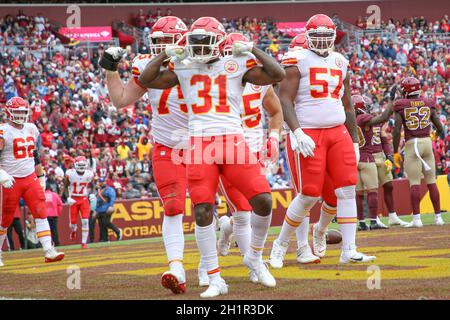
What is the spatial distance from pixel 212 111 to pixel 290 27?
95.1ft

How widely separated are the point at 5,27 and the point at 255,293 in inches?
972

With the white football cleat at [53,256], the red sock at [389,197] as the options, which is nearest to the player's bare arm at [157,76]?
the white football cleat at [53,256]

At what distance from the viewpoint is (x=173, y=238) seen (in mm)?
7367

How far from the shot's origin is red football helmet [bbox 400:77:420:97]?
14.1 meters

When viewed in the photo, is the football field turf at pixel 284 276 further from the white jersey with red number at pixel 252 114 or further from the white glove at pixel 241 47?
the white glove at pixel 241 47

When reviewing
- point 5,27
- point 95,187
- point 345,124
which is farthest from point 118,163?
point 345,124

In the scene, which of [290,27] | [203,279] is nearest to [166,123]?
[203,279]

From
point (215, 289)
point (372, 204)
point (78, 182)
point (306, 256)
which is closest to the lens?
point (215, 289)

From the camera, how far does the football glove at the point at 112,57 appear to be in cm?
739

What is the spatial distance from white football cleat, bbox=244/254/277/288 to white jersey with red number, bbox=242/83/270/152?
1.73 metres

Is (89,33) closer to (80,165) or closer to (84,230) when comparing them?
(80,165)

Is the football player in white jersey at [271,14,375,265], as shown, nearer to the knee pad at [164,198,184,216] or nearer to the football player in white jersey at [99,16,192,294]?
the football player in white jersey at [99,16,192,294]

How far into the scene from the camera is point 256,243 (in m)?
7.33

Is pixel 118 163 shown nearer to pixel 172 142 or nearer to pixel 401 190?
pixel 401 190
